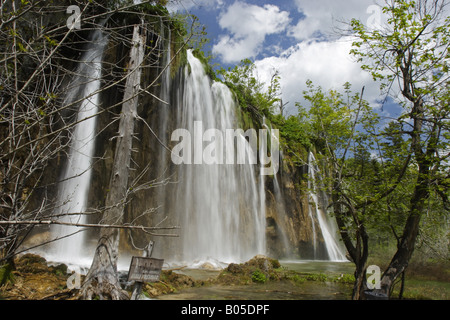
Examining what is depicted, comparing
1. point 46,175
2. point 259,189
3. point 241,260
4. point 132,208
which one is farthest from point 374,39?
point 259,189

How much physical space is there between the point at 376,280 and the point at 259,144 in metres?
17.7

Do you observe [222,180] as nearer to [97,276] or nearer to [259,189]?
[259,189]

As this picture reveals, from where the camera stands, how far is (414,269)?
14602 mm

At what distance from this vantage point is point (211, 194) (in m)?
17.2

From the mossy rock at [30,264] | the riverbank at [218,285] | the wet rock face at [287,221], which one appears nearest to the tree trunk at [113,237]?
the riverbank at [218,285]

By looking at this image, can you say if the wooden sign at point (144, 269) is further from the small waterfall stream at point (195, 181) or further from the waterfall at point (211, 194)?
the waterfall at point (211, 194)

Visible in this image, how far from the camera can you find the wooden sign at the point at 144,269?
4559mm

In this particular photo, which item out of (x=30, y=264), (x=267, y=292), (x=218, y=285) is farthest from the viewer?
(x=218, y=285)

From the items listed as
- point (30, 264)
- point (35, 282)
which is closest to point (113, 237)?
point (35, 282)

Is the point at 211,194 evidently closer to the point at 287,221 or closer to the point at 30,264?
the point at 30,264

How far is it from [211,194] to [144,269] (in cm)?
1253

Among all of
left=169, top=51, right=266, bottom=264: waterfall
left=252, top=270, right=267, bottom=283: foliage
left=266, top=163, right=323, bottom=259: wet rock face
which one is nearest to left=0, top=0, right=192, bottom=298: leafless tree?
left=252, top=270, right=267, bottom=283: foliage

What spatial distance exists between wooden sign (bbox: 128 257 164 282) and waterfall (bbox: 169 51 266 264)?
392 inches

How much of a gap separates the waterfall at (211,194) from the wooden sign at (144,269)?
9.95 meters
